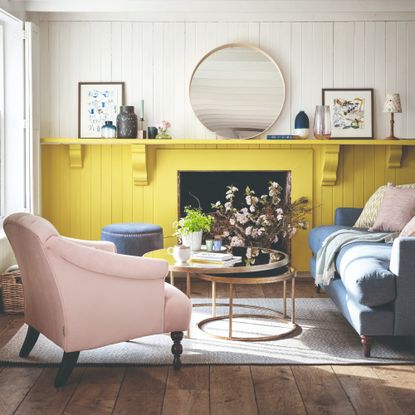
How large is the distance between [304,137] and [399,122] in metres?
0.94

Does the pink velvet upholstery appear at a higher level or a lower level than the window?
lower

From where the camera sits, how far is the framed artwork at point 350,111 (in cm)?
629

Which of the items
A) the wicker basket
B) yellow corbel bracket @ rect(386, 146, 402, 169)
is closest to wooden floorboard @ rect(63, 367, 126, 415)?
the wicker basket

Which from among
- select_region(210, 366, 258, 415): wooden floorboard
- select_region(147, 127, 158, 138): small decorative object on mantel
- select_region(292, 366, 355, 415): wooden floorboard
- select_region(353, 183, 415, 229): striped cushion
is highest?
select_region(147, 127, 158, 138): small decorative object on mantel

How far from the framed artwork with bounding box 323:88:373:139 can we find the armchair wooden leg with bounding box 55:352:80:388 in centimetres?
374

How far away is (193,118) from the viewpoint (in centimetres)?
630

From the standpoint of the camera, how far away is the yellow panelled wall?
637 cm

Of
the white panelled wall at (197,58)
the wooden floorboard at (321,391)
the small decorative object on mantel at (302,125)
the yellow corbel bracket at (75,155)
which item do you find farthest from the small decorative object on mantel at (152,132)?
the wooden floorboard at (321,391)

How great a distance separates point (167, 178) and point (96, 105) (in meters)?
0.94

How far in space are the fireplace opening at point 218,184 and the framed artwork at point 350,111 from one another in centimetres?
67

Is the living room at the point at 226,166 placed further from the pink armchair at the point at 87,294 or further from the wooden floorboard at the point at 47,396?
the wooden floorboard at the point at 47,396

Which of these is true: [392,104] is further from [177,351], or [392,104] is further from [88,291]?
[88,291]

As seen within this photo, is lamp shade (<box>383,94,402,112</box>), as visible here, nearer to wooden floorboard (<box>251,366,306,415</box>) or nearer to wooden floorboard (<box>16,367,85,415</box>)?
wooden floorboard (<box>251,366,306,415</box>)

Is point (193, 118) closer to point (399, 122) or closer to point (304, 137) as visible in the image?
point (304, 137)
